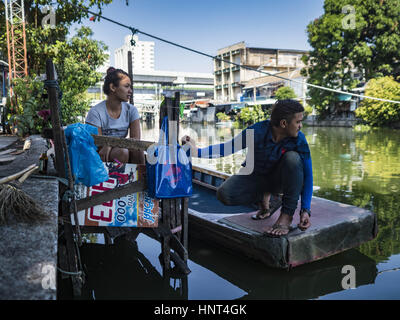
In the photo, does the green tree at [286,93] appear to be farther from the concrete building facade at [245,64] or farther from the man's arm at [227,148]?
the man's arm at [227,148]

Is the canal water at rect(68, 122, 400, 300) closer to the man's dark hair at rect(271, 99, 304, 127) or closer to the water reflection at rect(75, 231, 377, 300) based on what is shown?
the water reflection at rect(75, 231, 377, 300)

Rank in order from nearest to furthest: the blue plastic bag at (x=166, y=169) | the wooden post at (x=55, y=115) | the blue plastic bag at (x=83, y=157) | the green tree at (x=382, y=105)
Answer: the wooden post at (x=55, y=115) < the blue plastic bag at (x=83, y=157) < the blue plastic bag at (x=166, y=169) < the green tree at (x=382, y=105)

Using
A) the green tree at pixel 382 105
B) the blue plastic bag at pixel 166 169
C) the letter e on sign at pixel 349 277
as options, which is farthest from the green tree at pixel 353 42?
the blue plastic bag at pixel 166 169

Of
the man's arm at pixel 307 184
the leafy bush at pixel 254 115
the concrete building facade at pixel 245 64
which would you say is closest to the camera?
the man's arm at pixel 307 184

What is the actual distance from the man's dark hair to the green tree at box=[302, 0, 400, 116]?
80.8 feet

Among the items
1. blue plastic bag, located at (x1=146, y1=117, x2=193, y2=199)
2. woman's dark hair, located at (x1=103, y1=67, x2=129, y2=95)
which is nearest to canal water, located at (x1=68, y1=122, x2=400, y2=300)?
blue plastic bag, located at (x1=146, y1=117, x2=193, y2=199)

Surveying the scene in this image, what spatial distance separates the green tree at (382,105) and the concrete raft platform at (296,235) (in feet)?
70.6

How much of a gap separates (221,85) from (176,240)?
6217 centimetres

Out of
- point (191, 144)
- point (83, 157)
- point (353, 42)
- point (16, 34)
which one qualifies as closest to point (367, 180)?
point (191, 144)

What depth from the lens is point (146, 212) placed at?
3.46m

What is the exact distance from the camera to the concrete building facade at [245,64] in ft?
190

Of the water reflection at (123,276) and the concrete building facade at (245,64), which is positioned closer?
the water reflection at (123,276)

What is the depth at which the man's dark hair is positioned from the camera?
3307mm

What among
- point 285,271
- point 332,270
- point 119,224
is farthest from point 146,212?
point 332,270
